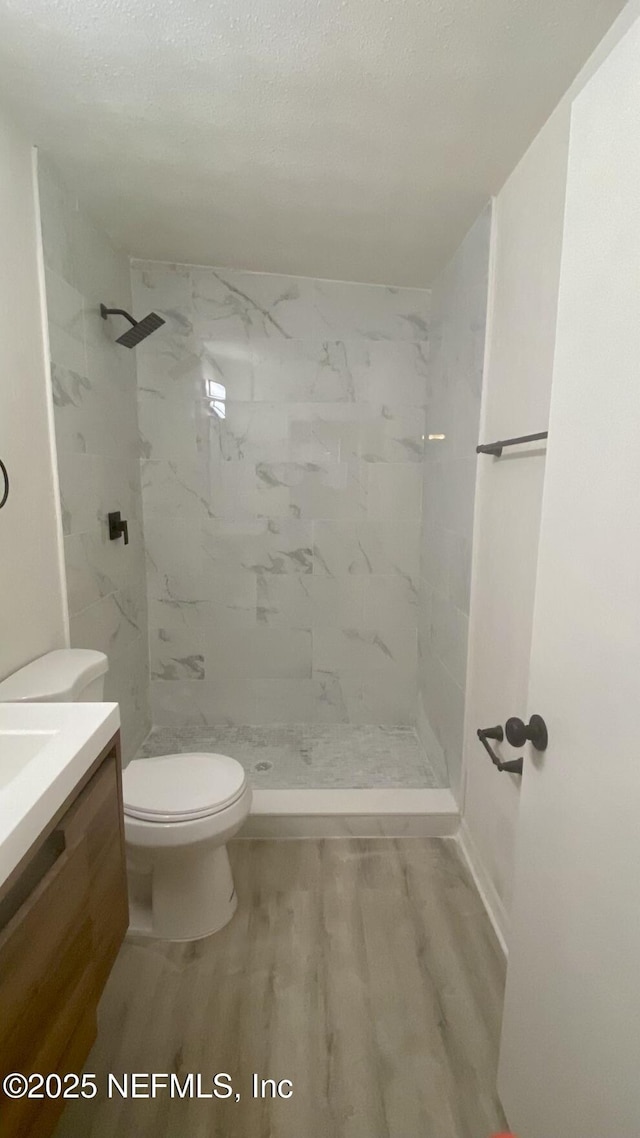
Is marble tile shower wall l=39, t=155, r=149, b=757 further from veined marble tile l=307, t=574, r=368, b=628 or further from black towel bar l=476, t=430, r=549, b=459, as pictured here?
black towel bar l=476, t=430, r=549, b=459

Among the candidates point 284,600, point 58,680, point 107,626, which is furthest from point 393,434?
point 58,680

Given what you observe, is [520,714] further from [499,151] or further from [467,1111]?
[499,151]

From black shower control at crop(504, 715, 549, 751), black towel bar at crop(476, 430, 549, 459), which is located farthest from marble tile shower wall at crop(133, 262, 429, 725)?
black shower control at crop(504, 715, 549, 751)

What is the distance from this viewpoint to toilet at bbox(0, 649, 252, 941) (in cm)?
139

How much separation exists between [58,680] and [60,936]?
2.13 ft

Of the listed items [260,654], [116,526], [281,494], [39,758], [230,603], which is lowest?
[260,654]

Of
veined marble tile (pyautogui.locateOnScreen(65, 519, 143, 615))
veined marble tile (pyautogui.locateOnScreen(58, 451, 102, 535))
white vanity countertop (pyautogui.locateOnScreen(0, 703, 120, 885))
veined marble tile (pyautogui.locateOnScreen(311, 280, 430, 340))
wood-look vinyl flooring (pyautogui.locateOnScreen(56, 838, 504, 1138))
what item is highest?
veined marble tile (pyautogui.locateOnScreen(311, 280, 430, 340))

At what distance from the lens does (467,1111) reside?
1111 millimetres

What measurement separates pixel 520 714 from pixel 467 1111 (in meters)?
0.86

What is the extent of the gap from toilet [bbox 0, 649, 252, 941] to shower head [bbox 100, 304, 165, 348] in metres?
1.22

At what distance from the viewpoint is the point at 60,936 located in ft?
2.62

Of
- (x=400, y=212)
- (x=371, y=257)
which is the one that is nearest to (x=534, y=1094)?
(x=400, y=212)

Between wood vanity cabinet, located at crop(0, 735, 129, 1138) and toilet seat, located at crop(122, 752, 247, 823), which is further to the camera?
toilet seat, located at crop(122, 752, 247, 823)

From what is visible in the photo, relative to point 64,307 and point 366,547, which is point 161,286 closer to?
point 64,307
